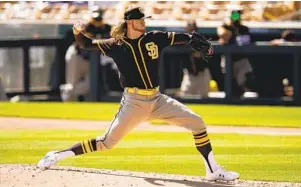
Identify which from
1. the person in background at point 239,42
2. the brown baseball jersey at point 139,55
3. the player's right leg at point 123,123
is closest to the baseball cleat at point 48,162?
the player's right leg at point 123,123

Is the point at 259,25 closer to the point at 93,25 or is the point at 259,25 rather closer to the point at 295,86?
the point at 295,86

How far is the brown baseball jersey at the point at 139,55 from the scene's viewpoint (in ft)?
24.0

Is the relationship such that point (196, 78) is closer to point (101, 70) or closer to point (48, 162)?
point (101, 70)

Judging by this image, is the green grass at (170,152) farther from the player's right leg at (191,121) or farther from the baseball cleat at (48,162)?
the baseball cleat at (48,162)

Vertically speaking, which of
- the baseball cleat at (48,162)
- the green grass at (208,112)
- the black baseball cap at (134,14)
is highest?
the black baseball cap at (134,14)

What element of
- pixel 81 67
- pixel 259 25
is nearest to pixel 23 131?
pixel 81 67

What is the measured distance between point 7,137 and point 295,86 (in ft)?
18.6

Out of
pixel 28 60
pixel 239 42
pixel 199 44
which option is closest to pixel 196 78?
pixel 239 42

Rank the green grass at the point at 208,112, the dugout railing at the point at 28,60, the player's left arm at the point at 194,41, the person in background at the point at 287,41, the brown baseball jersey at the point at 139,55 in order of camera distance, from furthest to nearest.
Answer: the dugout railing at the point at 28,60 < the person in background at the point at 287,41 < the green grass at the point at 208,112 < the player's left arm at the point at 194,41 < the brown baseball jersey at the point at 139,55

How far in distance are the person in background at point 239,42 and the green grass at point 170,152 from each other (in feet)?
12.9

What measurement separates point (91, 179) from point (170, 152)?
6.99 ft

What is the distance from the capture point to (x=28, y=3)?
18.4 metres

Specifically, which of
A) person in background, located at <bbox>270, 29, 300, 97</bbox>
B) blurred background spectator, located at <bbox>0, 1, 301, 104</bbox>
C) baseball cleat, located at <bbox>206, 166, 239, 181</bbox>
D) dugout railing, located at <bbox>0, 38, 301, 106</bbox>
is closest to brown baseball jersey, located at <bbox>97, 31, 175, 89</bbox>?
baseball cleat, located at <bbox>206, 166, 239, 181</bbox>

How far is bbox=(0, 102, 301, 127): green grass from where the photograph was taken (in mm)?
12327
